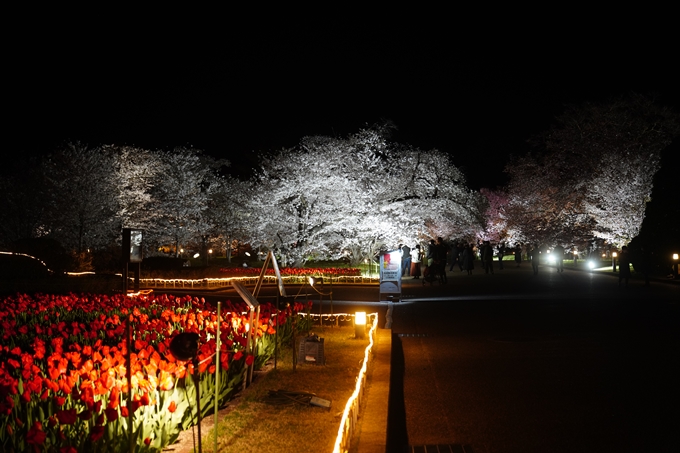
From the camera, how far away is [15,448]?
5.10 metres

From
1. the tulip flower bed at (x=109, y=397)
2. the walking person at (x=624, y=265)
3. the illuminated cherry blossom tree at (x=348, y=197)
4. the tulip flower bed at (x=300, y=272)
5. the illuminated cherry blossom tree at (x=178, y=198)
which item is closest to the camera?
the tulip flower bed at (x=109, y=397)

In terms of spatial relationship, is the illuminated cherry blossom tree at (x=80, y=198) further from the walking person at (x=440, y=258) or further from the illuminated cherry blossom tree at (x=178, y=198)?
the walking person at (x=440, y=258)

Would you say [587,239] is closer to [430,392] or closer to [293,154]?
[293,154]

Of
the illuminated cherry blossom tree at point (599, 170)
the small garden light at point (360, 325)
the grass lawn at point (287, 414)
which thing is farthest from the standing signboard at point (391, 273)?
the illuminated cherry blossom tree at point (599, 170)

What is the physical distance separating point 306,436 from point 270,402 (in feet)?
4.50

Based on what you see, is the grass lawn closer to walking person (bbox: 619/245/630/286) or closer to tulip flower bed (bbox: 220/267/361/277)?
walking person (bbox: 619/245/630/286)

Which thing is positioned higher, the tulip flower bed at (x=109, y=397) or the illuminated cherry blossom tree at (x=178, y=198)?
the illuminated cherry blossom tree at (x=178, y=198)

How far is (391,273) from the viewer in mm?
23859

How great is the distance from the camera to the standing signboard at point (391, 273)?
2366 centimetres

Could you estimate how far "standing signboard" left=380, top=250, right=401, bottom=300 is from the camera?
23.7 m

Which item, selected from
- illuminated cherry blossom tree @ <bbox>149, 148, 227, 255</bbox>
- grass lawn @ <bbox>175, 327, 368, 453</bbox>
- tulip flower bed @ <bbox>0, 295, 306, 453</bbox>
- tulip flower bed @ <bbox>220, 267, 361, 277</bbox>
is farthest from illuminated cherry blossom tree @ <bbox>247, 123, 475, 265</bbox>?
tulip flower bed @ <bbox>0, 295, 306, 453</bbox>

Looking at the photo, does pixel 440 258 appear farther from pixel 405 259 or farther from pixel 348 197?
pixel 348 197

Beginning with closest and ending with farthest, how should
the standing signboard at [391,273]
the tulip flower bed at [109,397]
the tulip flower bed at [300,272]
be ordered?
1. the tulip flower bed at [109,397]
2. the standing signboard at [391,273]
3. the tulip flower bed at [300,272]

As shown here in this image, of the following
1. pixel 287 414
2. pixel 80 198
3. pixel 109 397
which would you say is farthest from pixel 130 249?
pixel 80 198
